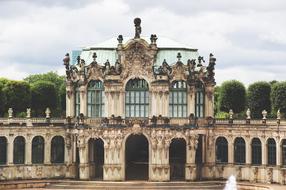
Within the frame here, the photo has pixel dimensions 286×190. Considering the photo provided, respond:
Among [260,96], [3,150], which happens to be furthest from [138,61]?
[260,96]

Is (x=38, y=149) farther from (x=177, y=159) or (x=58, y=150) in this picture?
(x=177, y=159)

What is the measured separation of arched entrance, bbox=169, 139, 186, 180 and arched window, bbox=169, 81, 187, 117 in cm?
279

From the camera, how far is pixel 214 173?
2852 inches

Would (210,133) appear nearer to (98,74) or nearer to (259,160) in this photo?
(259,160)

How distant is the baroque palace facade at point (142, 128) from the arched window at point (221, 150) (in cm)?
9

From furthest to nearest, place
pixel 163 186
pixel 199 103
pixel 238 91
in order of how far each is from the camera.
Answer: pixel 238 91
pixel 199 103
pixel 163 186

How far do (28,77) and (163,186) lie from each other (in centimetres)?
5716

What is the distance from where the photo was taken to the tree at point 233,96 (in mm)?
90000

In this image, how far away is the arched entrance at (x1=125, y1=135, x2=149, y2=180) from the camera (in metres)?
74.4

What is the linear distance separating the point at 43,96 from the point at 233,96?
21.8 m

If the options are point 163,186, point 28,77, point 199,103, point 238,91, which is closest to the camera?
point 163,186

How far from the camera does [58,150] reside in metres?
74.2

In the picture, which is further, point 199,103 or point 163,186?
point 199,103

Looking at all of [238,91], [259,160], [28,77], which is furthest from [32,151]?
[28,77]
